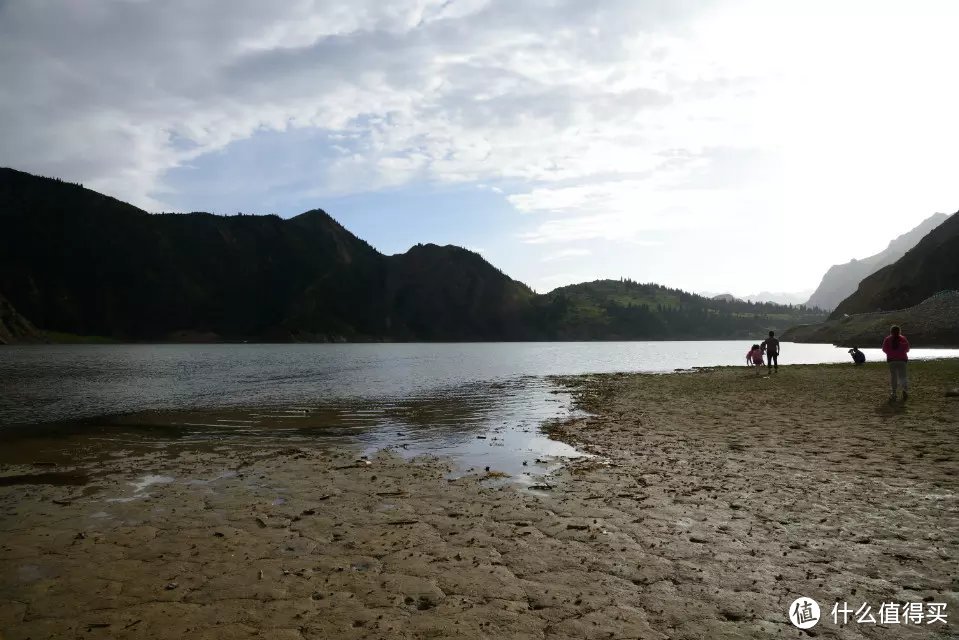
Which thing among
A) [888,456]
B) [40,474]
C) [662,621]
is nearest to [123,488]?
[40,474]

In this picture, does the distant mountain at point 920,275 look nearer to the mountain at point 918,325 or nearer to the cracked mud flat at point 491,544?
the mountain at point 918,325

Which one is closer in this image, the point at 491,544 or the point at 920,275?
the point at 491,544

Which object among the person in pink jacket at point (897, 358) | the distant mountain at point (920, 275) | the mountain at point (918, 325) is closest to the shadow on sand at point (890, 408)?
the person in pink jacket at point (897, 358)

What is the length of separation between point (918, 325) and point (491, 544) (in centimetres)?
11123

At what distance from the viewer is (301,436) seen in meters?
21.0

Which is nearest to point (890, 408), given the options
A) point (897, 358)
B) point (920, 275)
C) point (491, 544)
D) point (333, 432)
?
point (897, 358)

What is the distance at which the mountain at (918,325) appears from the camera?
8640cm

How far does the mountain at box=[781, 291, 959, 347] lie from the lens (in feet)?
283

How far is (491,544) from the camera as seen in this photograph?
8711mm

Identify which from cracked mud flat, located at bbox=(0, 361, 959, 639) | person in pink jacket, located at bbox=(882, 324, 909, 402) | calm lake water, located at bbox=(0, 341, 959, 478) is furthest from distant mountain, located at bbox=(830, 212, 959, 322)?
cracked mud flat, located at bbox=(0, 361, 959, 639)

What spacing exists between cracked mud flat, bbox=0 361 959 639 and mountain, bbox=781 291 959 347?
93164 mm

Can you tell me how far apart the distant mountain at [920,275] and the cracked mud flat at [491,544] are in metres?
141

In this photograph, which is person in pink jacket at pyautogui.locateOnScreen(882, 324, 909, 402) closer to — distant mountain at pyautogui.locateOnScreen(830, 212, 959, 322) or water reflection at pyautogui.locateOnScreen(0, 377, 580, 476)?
water reflection at pyautogui.locateOnScreen(0, 377, 580, 476)

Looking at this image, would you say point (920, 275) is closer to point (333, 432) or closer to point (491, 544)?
point (333, 432)
